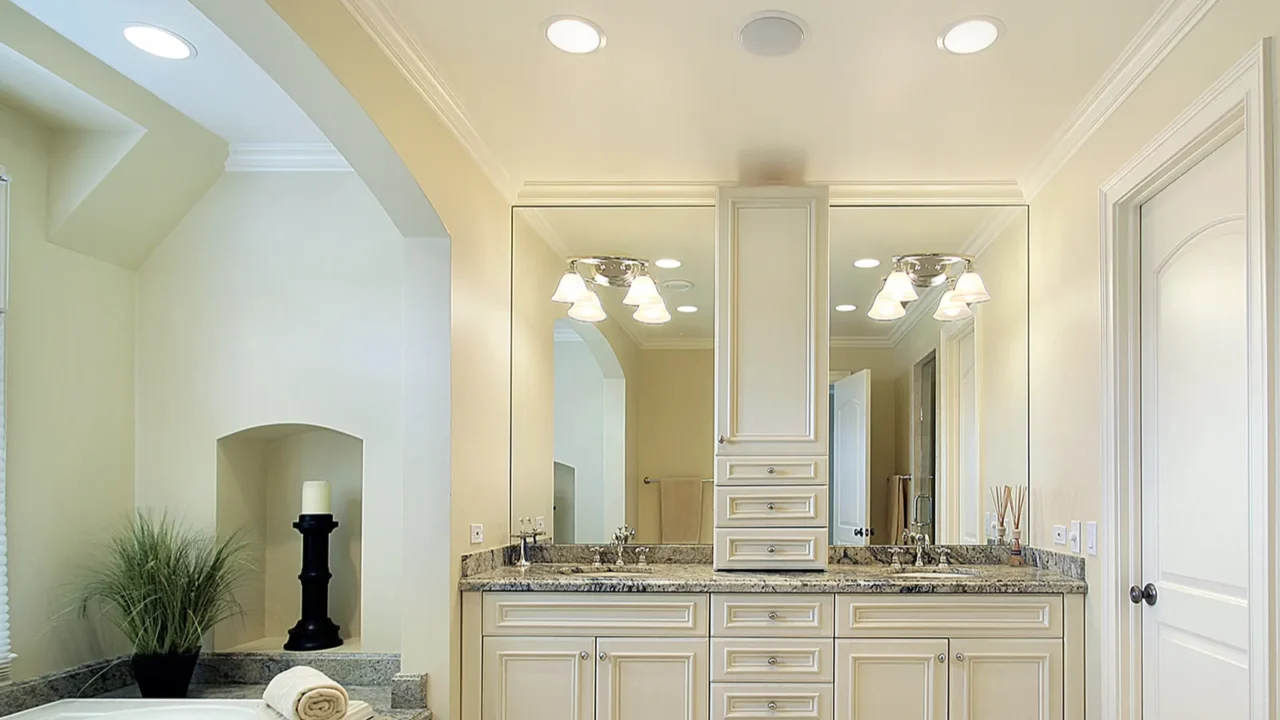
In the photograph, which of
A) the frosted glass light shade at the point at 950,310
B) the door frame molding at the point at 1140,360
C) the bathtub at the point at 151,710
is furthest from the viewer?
the frosted glass light shade at the point at 950,310

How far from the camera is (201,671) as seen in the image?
334cm

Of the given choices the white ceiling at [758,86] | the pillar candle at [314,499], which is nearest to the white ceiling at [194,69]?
the white ceiling at [758,86]

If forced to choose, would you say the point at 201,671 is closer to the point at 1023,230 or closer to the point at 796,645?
the point at 796,645

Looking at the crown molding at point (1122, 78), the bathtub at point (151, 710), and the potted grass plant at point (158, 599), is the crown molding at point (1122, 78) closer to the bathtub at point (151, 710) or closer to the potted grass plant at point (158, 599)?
the bathtub at point (151, 710)

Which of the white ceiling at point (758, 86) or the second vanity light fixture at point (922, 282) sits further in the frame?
the second vanity light fixture at point (922, 282)

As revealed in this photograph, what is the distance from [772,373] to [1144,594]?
1.39 metres

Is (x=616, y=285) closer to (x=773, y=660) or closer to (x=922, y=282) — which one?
(x=922, y=282)

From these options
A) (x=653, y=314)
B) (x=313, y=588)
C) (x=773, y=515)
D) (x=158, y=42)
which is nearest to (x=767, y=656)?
(x=773, y=515)

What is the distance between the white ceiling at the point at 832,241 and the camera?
3686 mm

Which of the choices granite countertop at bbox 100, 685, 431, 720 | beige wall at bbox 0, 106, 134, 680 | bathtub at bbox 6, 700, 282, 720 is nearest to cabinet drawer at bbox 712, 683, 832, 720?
granite countertop at bbox 100, 685, 431, 720

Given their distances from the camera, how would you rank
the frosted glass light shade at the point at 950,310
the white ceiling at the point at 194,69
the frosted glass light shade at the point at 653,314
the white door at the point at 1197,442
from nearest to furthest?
the white door at the point at 1197,442 → the white ceiling at the point at 194,69 → the frosted glass light shade at the point at 950,310 → the frosted glass light shade at the point at 653,314

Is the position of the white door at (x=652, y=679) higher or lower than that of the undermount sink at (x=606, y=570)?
lower

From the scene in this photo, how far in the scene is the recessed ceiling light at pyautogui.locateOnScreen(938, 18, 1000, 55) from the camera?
2.29 metres

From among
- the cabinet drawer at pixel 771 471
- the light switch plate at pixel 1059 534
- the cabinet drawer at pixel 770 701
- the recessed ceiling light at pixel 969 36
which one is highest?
the recessed ceiling light at pixel 969 36
